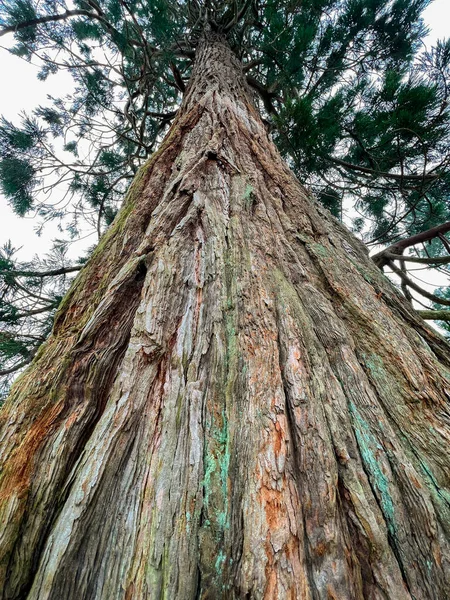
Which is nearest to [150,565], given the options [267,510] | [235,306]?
[267,510]

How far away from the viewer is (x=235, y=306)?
0.90 meters

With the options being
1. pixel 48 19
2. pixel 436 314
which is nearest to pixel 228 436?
pixel 436 314

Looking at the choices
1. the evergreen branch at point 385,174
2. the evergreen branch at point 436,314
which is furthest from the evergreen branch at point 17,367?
the evergreen branch at point 385,174

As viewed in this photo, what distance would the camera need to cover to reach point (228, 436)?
66 cm

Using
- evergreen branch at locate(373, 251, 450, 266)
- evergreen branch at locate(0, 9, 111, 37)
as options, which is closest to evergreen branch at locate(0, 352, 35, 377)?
evergreen branch at locate(373, 251, 450, 266)

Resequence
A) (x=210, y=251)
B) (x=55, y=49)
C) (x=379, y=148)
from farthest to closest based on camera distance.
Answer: (x=55, y=49) < (x=379, y=148) < (x=210, y=251)

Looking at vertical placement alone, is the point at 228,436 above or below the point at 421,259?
below

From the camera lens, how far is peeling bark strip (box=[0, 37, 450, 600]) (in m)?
0.52

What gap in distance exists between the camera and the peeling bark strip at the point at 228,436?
52 centimetres

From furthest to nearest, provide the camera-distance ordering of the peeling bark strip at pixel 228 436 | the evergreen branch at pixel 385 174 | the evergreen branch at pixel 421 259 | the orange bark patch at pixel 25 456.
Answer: the evergreen branch at pixel 385 174
the evergreen branch at pixel 421 259
the orange bark patch at pixel 25 456
the peeling bark strip at pixel 228 436

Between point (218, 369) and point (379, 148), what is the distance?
294cm

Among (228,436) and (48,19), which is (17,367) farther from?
(48,19)

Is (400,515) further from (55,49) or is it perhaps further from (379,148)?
(55,49)

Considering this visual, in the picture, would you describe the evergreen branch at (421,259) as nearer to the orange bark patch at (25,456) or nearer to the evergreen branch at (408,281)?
the evergreen branch at (408,281)
